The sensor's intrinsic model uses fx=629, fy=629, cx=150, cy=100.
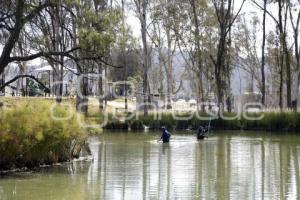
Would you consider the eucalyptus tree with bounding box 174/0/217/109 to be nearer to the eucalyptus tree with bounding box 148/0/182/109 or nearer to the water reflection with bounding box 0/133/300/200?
the eucalyptus tree with bounding box 148/0/182/109

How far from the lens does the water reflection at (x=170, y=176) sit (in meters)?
14.5

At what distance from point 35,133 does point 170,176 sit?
4.09 m

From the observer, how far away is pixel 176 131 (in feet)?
139

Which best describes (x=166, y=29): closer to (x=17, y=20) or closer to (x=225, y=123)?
(x=225, y=123)

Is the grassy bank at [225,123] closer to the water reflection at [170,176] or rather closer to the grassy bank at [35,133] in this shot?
the water reflection at [170,176]

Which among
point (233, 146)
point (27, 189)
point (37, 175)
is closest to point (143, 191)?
point (27, 189)

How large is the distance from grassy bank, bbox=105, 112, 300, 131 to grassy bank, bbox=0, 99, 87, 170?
22801mm

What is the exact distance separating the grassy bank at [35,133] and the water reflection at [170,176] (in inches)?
30.0

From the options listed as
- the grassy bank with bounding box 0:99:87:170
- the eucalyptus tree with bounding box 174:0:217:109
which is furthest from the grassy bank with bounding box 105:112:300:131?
the grassy bank with bounding box 0:99:87:170

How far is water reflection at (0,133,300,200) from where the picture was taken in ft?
47.5

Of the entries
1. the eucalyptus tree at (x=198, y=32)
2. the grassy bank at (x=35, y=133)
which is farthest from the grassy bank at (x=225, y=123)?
the grassy bank at (x=35, y=133)

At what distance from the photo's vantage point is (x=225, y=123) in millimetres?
42906

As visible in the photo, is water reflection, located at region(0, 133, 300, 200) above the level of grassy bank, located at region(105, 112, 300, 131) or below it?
below

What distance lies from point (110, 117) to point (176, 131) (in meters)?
5.33
